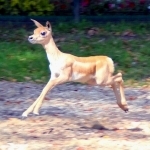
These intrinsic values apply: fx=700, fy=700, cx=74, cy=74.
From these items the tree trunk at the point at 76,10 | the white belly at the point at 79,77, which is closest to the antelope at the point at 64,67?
the white belly at the point at 79,77

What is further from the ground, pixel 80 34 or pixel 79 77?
pixel 79 77

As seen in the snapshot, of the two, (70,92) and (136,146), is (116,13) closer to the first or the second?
(70,92)

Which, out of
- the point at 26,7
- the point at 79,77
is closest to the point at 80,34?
the point at 26,7

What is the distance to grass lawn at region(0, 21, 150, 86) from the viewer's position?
1126 cm

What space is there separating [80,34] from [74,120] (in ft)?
18.2

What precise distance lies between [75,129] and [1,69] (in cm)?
391

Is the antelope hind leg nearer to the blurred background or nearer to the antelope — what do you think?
the antelope

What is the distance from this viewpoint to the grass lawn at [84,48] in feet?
36.9

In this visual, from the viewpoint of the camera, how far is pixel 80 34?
533 inches

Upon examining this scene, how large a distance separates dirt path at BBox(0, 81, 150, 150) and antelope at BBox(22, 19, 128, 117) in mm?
355

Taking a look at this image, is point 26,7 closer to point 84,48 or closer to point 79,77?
point 84,48

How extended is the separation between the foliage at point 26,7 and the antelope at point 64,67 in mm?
7007

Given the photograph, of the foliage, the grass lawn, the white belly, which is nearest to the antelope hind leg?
the white belly

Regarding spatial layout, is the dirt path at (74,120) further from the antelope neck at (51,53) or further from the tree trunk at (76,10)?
the tree trunk at (76,10)
